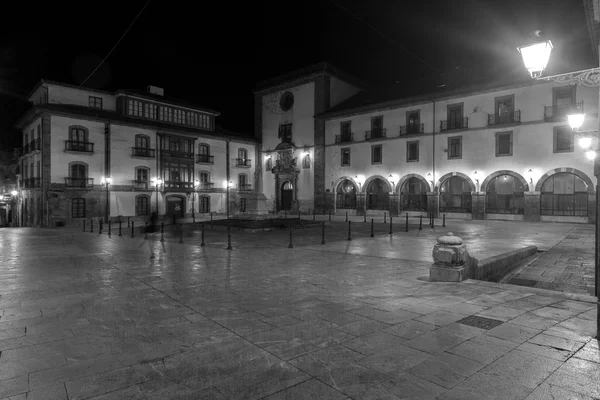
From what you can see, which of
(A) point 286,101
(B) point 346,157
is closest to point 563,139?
(B) point 346,157

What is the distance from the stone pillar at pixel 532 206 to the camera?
28.8 m

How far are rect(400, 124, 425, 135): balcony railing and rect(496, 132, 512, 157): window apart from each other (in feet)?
22.0

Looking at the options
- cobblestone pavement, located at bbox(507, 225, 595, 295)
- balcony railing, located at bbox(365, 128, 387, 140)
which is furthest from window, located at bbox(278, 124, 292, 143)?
cobblestone pavement, located at bbox(507, 225, 595, 295)

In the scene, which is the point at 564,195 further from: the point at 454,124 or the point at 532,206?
the point at 454,124

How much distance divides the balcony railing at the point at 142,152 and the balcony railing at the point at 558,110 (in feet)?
113

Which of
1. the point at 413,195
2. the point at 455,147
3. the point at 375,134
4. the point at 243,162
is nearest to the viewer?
the point at 455,147

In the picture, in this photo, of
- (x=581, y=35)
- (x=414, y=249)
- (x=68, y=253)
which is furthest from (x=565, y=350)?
(x=581, y=35)

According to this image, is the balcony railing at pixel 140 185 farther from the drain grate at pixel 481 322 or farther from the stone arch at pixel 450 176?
the drain grate at pixel 481 322

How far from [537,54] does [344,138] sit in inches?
1384

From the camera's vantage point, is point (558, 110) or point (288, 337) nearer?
point (288, 337)

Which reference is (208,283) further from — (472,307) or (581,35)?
(581,35)

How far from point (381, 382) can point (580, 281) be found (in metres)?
8.10

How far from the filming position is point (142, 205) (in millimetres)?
35656

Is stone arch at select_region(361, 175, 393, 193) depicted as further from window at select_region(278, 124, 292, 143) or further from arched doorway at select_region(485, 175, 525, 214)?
window at select_region(278, 124, 292, 143)
